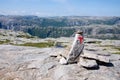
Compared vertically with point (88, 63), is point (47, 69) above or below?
below

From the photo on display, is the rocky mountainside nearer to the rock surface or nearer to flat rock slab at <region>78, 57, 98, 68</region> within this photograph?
the rock surface

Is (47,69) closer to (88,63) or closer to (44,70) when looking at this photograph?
(44,70)

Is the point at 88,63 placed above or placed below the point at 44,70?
above

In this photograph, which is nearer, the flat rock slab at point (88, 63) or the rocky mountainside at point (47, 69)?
the rocky mountainside at point (47, 69)

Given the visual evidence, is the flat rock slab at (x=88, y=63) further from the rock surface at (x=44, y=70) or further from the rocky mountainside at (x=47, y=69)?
the rock surface at (x=44, y=70)

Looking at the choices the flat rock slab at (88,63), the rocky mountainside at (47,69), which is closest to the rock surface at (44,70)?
the rocky mountainside at (47,69)

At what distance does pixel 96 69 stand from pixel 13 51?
1892 cm

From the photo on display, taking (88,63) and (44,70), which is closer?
(88,63)

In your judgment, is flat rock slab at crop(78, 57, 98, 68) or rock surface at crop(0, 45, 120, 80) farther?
flat rock slab at crop(78, 57, 98, 68)

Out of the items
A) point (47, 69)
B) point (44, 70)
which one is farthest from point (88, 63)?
point (44, 70)

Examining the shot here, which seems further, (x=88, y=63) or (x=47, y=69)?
(x=47, y=69)

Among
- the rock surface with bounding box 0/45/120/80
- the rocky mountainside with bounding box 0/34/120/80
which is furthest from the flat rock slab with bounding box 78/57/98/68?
the rock surface with bounding box 0/45/120/80

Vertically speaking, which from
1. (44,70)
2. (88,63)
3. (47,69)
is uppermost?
(88,63)

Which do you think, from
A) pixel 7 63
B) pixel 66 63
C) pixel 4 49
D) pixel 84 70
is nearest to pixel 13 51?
pixel 4 49
